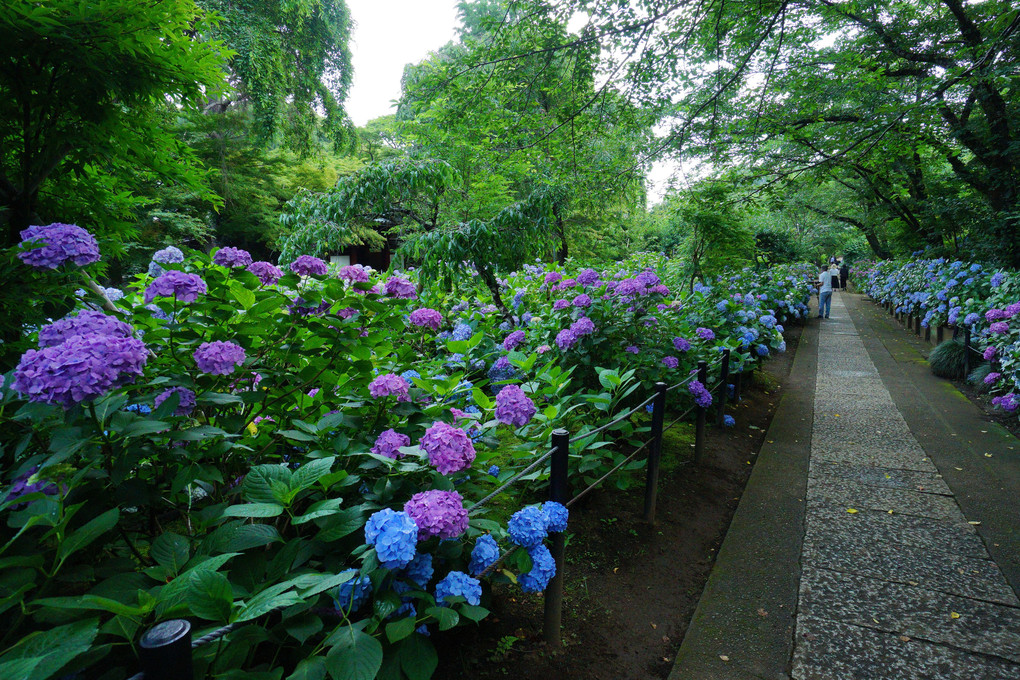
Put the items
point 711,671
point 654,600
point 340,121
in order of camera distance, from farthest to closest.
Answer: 1. point 340,121
2. point 654,600
3. point 711,671

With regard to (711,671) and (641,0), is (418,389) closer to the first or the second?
(711,671)

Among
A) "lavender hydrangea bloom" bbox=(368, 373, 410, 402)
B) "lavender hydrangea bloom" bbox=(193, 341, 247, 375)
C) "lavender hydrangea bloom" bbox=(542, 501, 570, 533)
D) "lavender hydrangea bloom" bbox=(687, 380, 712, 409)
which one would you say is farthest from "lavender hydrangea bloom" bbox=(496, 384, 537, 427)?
"lavender hydrangea bloom" bbox=(687, 380, 712, 409)

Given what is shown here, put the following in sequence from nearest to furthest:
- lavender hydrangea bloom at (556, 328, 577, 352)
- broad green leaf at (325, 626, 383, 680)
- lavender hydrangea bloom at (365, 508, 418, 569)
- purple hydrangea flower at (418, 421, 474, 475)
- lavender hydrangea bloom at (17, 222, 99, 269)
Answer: broad green leaf at (325, 626, 383, 680) < lavender hydrangea bloom at (365, 508, 418, 569) < lavender hydrangea bloom at (17, 222, 99, 269) < purple hydrangea flower at (418, 421, 474, 475) < lavender hydrangea bloom at (556, 328, 577, 352)

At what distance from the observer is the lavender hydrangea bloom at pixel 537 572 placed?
1.75m

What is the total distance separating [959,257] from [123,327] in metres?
13.5

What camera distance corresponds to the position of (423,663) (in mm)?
1302

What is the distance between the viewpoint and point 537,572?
1.76 metres

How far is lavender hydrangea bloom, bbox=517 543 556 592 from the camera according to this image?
5.74ft

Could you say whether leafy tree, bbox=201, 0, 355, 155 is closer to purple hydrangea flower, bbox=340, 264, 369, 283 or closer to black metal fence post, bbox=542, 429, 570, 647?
purple hydrangea flower, bbox=340, 264, 369, 283

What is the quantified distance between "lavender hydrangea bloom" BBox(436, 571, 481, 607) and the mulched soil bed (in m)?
0.68

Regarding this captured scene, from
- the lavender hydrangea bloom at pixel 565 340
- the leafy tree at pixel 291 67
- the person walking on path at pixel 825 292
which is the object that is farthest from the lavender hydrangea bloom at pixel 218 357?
the person walking on path at pixel 825 292

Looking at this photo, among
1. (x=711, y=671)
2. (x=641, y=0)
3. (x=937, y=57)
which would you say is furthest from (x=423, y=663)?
(x=937, y=57)

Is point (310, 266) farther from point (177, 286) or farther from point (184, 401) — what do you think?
point (184, 401)

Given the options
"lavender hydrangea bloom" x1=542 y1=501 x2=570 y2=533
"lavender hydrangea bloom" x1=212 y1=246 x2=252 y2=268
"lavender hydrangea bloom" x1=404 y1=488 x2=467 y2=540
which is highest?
"lavender hydrangea bloom" x1=212 y1=246 x2=252 y2=268
